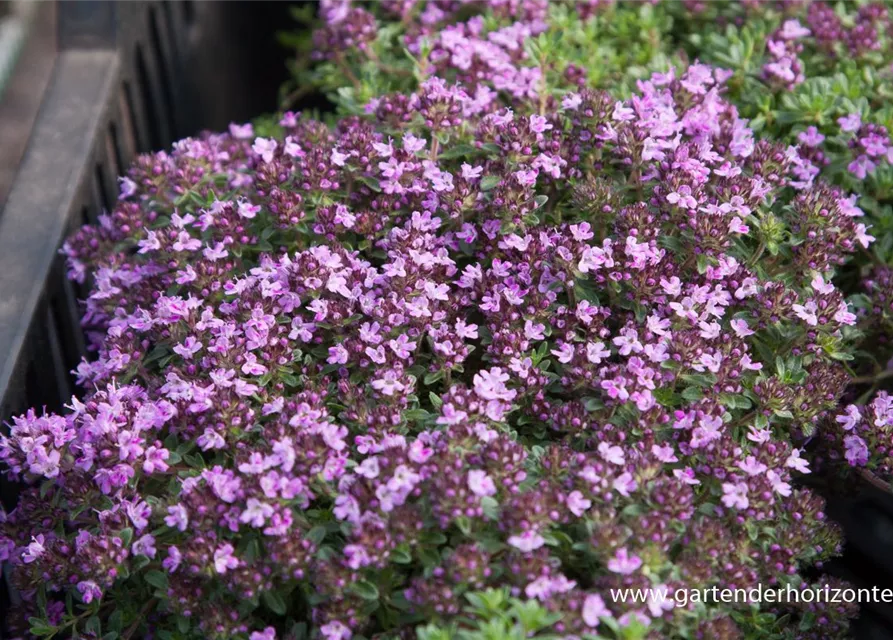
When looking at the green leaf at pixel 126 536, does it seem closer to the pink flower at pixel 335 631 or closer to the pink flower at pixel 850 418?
the pink flower at pixel 335 631

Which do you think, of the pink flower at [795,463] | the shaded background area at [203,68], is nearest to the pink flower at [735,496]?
the pink flower at [795,463]

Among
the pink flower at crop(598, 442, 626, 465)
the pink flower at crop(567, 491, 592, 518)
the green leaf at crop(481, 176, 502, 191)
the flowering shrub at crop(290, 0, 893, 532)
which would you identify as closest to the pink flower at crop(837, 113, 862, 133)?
the flowering shrub at crop(290, 0, 893, 532)

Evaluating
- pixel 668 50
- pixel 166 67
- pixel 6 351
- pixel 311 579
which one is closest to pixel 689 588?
pixel 311 579

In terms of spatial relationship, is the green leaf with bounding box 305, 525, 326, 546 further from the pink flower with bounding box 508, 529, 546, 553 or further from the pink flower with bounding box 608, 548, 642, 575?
the pink flower with bounding box 608, 548, 642, 575

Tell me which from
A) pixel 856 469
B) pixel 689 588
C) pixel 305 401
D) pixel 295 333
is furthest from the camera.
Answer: pixel 856 469

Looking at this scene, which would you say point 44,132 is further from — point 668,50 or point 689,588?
point 689,588

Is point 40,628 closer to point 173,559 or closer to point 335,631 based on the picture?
point 173,559

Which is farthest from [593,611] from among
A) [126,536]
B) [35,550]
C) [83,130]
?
[83,130]

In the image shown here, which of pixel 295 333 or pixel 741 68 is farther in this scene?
pixel 741 68
